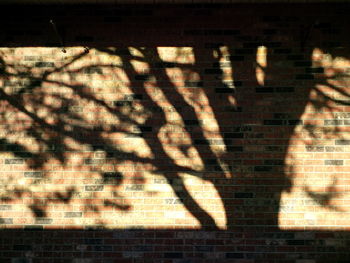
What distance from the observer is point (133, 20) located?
4.25 meters

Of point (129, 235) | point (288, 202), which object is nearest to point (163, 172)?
point (129, 235)

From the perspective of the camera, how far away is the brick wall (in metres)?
4.01

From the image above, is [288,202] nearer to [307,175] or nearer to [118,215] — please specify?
[307,175]

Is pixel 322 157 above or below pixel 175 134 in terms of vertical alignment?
below

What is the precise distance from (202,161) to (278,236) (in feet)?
3.94

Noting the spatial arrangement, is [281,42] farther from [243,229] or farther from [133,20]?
[243,229]

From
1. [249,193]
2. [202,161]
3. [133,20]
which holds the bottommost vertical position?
[249,193]

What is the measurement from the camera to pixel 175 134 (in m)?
4.11

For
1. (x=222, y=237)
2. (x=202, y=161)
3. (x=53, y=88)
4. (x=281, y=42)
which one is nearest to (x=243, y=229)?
(x=222, y=237)

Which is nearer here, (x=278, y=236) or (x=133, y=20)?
(x=278, y=236)

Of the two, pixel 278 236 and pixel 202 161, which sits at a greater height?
pixel 202 161

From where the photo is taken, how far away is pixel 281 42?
4.20 metres

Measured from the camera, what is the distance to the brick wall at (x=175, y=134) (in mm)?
4008

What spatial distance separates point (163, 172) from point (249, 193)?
102 centimetres
